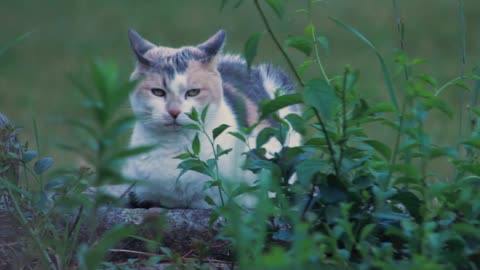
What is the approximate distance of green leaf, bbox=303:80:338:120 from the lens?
1.67 metres

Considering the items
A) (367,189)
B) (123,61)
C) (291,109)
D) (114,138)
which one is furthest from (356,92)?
(123,61)

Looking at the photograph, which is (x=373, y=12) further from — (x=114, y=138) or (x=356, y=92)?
(x=114, y=138)

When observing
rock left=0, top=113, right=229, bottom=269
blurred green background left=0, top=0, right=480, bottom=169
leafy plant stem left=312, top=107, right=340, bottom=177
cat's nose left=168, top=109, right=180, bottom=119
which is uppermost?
blurred green background left=0, top=0, right=480, bottom=169

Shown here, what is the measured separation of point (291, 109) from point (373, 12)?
4.38 metres

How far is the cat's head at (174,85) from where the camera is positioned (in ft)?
9.34

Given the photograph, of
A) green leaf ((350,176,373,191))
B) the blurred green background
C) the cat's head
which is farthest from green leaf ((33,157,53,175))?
the blurred green background

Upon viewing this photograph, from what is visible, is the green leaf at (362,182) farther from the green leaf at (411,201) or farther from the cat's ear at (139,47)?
the cat's ear at (139,47)

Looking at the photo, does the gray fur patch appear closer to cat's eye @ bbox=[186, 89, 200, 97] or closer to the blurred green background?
cat's eye @ bbox=[186, 89, 200, 97]

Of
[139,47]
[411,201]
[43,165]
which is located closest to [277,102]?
[411,201]

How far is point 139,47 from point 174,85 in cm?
26

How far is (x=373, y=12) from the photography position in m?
7.77

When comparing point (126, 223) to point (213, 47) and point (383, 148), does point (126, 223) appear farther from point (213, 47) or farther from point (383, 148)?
point (213, 47)

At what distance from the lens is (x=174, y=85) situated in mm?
2875

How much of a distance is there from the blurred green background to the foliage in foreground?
12.4 feet
